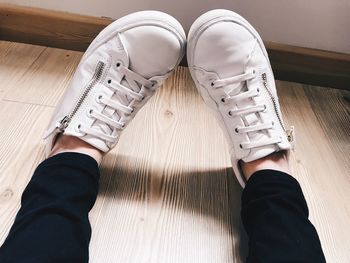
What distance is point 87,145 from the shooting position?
1.92ft

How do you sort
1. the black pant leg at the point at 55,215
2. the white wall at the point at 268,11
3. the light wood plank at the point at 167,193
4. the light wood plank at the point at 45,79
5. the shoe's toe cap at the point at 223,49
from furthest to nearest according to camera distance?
the white wall at the point at 268,11
the light wood plank at the point at 45,79
the shoe's toe cap at the point at 223,49
the light wood plank at the point at 167,193
the black pant leg at the point at 55,215

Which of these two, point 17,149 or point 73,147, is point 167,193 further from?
point 17,149

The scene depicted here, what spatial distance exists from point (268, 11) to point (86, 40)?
1.58ft

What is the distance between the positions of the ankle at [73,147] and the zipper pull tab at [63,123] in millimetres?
15

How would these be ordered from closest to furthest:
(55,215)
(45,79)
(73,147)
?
(55,215) < (73,147) < (45,79)

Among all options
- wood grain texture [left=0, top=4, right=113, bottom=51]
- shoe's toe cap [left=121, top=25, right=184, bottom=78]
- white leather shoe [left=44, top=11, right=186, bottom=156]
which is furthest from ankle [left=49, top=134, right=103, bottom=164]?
wood grain texture [left=0, top=4, right=113, bottom=51]

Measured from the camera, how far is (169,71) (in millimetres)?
664

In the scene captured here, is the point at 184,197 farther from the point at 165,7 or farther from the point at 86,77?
the point at 165,7

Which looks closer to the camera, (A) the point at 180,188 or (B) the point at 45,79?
(A) the point at 180,188

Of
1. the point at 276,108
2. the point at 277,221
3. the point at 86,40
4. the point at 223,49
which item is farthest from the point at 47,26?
the point at 277,221

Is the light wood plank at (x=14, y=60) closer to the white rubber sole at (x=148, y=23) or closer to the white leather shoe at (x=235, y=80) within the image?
the white rubber sole at (x=148, y=23)

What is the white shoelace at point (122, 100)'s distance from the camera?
604 millimetres

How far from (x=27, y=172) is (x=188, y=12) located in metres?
0.56

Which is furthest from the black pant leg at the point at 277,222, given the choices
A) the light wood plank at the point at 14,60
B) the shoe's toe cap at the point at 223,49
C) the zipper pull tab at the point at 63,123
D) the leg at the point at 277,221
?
the light wood plank at the point at 14,60
